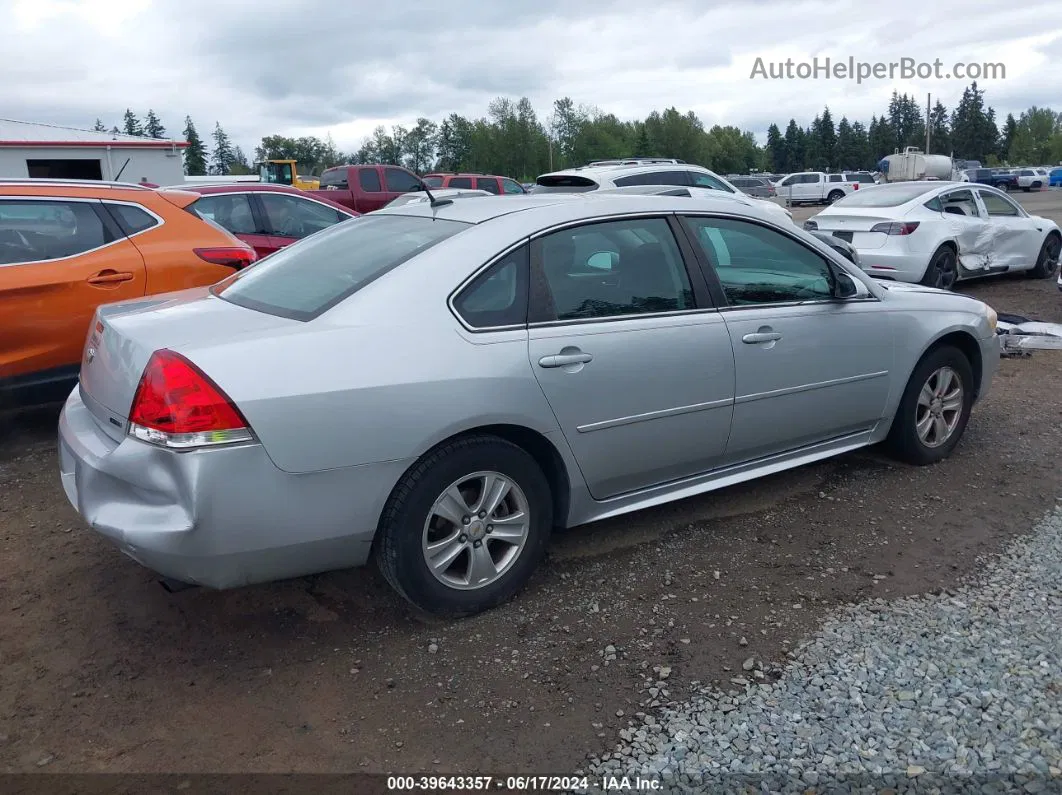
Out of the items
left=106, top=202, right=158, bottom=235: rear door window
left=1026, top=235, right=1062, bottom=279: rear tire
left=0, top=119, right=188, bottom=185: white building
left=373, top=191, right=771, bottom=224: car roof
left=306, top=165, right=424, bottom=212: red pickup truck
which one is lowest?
left=1026, top=235, right=1062, bottom=279: rear tire

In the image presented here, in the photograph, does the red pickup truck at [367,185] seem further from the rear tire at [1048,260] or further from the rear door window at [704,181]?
the rear tire at [1048,260]

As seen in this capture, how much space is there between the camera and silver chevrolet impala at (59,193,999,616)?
296 cm

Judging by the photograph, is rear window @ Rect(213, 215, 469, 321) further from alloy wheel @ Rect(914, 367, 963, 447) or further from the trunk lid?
alloy wheel @ Rect(914, 367, 963, 447)

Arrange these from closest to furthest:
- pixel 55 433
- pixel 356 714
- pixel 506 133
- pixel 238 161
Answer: pixel 356 714 < pixel 55 433 < pixel 506 133 < pixel 238 161

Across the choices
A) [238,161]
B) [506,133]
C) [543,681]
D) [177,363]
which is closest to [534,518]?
[543,681]

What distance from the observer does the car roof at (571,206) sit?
12.6 feet

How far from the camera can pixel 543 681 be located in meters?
3.09

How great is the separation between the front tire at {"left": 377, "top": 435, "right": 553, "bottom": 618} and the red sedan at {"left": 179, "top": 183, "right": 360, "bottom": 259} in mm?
6695

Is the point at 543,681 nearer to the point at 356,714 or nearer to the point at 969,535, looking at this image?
the point at 356,714

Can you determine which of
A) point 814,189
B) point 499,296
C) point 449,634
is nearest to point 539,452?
point 499,296

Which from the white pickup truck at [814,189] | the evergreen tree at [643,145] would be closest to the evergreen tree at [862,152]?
the evergreen tree at [643,145]

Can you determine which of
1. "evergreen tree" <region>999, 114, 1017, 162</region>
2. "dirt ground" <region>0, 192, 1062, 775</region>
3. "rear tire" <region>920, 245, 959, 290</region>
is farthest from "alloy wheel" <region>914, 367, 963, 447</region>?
"evergreen tree" <region>999, 114, 1017, 162</region>

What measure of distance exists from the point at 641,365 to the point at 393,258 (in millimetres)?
1102

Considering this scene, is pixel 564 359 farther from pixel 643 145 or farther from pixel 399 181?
pixel 643 145
